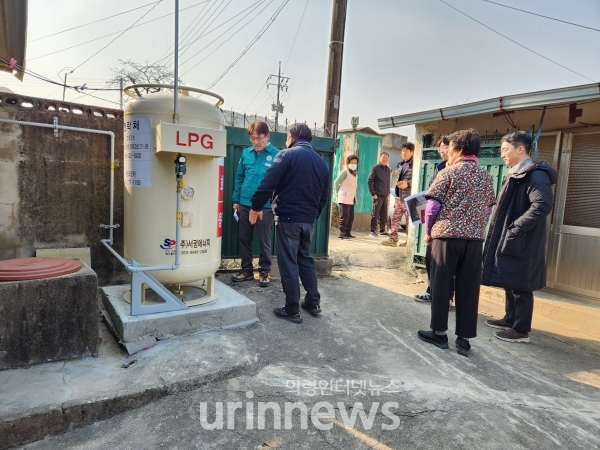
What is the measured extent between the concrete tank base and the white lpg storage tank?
330 mm

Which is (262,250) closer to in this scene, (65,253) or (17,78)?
(65,253)

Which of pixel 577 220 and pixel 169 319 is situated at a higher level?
pixel 577 220

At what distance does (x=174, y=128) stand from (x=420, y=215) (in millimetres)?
2767

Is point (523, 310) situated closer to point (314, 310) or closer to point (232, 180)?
point (314, 310)

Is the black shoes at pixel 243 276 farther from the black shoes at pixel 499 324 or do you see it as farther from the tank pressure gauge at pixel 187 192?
the black shoes at pixel 499 324

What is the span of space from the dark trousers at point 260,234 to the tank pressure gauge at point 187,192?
1.32 metres

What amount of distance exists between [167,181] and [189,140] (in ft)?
1.32

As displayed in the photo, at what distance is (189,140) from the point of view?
2.94 m

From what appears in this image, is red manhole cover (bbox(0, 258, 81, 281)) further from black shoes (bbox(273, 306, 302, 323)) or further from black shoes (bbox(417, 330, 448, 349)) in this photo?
black shoes (bbox(417, 330, 448, 349))

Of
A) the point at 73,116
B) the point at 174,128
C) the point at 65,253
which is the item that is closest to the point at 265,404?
the point at 174,128

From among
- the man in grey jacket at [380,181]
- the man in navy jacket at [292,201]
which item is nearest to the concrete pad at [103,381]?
the man in navy jacket at [292,201]

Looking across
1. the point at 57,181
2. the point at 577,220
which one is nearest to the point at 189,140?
the point at 57,181

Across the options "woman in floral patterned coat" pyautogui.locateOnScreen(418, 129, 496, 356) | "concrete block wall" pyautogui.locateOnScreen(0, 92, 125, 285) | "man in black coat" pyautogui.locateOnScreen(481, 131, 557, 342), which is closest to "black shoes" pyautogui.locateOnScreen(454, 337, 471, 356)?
"woman in floral patterned coat" pyautogui.locateOnScreen(418, 129, 496, 356)

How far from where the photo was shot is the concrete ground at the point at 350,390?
2.07 meters
